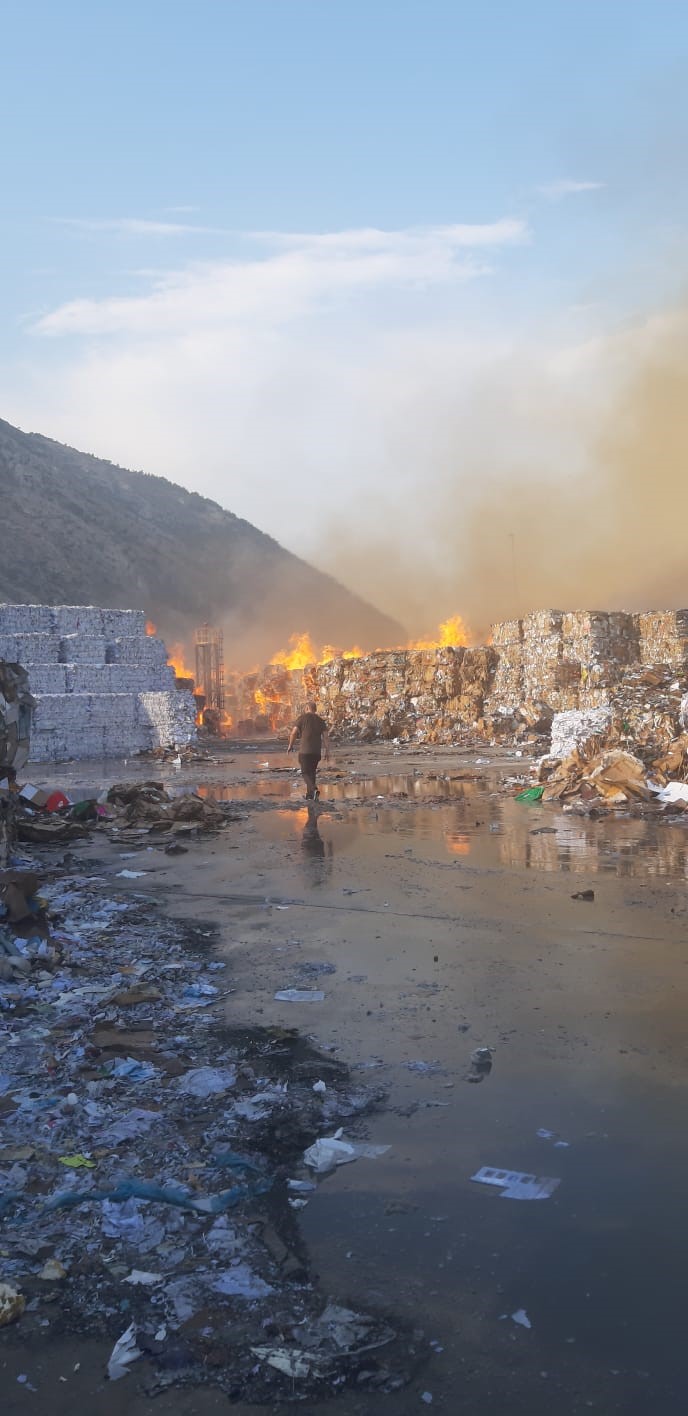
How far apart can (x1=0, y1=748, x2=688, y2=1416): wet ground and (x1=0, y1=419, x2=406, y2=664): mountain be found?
48.8 meters

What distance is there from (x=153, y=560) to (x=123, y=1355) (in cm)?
7832

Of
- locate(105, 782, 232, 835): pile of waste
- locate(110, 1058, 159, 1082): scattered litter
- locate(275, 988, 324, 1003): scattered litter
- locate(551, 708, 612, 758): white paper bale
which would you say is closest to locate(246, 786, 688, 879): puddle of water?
locate(105, 782, 232, 835): pile of waste

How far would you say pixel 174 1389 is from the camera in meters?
2.16

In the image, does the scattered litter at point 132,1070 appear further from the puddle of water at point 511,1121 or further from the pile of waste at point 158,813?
the pile of waste at point 158,813

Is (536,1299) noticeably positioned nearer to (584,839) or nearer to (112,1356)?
(112,1356)

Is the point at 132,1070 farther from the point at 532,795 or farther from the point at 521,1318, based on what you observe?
the point at 532,795

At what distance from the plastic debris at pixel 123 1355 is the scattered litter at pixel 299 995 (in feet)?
8.59

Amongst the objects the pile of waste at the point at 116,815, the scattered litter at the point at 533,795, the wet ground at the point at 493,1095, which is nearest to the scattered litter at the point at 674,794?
the scattered litter at the point at 533,795

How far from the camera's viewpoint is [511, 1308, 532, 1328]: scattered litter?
2.34 metres

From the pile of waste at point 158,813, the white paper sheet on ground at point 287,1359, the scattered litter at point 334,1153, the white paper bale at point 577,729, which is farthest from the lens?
the white paper bale at point 577,729

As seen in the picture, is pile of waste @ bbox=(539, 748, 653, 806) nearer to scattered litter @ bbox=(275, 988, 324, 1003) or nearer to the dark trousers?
the dark trousers

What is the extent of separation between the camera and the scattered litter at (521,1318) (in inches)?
92.3

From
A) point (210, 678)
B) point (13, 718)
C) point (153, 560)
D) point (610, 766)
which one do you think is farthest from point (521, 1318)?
point (153, 560)

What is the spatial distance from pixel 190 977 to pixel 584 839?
5939 mm
